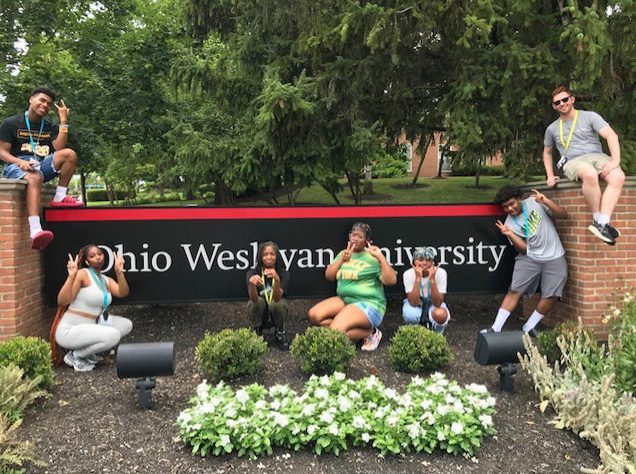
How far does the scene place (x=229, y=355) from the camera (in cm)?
420

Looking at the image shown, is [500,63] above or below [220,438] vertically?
above

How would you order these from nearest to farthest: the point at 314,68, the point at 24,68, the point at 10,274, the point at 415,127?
the point at 10,274 → the point at 314,68 → the point at 415,127 → the point at 24,68

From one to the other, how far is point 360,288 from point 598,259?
2573mm

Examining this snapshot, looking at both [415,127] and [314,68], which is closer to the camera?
[314,68]

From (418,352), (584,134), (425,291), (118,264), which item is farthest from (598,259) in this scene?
(118,264)

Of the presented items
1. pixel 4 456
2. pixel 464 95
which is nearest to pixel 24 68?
pixel 464 95

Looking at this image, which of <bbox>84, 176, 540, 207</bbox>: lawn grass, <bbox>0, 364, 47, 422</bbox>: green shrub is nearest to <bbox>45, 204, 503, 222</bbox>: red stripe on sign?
<bbox>0, 364, 47, 422</bbox>: green shrub

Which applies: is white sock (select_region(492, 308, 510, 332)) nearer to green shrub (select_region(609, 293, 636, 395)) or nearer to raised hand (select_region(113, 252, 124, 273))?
green shrub (select_region(609, 293, 636, 395))

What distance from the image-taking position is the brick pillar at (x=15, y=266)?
4801mm

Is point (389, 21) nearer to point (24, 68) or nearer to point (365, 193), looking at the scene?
point (24, 68)

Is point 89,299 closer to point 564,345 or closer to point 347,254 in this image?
point 347,254

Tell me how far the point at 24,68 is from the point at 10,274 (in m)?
6.48

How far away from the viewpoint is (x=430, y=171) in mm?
36938

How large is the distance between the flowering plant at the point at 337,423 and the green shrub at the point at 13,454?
856 mm
